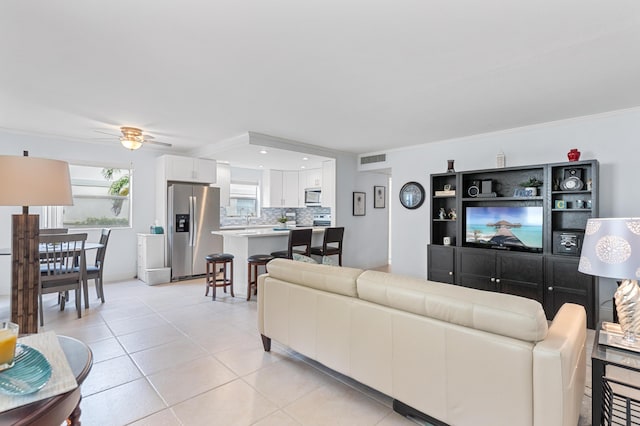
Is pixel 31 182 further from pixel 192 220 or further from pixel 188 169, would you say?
pixel 188 169

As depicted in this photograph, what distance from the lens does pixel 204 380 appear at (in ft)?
7.41

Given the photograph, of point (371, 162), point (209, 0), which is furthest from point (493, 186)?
point (209, 0)

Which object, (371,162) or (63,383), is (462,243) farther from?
(63,383)

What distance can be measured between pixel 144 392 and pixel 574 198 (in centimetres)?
484

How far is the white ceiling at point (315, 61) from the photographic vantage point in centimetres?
186

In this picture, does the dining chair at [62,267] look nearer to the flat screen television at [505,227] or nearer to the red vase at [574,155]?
the flat screen television at [505,227]

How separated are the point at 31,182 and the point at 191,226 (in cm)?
416

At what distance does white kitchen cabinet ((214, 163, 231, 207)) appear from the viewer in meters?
6.53

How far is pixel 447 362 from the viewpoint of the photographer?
159cm

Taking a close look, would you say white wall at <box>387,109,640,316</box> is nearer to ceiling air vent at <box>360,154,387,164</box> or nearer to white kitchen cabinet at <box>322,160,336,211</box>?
ceiling air vent at <box>360,154,387,164</box>

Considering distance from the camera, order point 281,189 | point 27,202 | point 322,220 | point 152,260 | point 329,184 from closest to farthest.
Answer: point 27,202 → point 152,260 → point 329,184 → point 281,189 → point 322,220

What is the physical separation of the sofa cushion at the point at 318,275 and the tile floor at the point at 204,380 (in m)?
0.68

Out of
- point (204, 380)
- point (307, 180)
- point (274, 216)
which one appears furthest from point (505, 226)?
point (274, 216)

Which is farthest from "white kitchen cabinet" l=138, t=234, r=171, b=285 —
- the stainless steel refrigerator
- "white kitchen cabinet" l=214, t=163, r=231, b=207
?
"white kitchen cabinet" l=214, t=163, r=231, b=207
